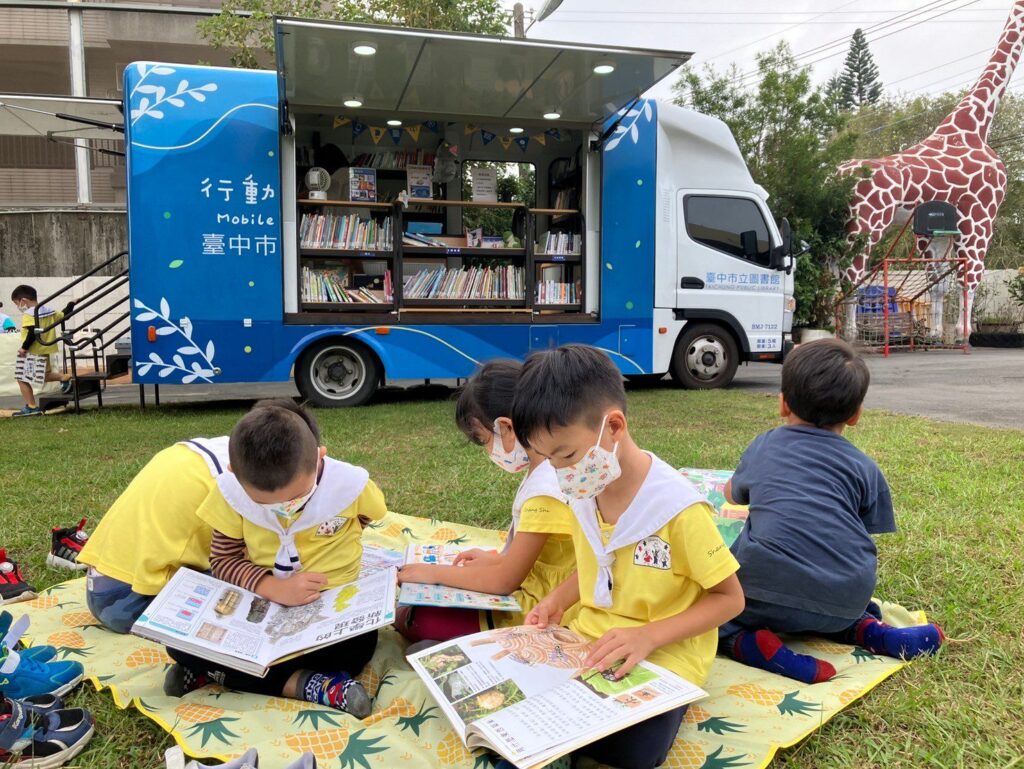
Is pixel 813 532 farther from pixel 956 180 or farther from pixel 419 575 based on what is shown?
pixel 956 180

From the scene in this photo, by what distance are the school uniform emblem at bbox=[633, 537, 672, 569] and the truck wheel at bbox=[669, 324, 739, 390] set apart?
21.9ft

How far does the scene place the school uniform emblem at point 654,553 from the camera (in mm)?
1648

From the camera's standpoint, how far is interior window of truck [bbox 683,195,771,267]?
310 inches

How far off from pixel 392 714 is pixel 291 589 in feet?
1.39

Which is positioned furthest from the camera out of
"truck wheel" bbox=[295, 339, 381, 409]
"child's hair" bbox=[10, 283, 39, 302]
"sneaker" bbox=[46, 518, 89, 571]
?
"child's hair" bbox=[10, 283, 39, 302]

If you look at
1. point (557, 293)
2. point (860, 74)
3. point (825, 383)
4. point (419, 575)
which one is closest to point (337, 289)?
point (557, 293)

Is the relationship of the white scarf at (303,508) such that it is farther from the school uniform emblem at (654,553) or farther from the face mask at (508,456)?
the school uniform emblem at (654,553)

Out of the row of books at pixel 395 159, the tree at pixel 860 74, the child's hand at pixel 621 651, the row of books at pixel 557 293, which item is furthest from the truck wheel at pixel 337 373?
the tree at pixel 860 74

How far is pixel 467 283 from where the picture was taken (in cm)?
757

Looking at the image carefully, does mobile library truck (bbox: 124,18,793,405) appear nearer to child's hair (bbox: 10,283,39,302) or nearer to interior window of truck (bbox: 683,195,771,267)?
interior window of truck (bbox: 683,195,771,267)

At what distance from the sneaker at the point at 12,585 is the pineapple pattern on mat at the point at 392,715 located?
44cm

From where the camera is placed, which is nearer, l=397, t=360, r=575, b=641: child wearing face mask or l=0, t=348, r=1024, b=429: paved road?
l=397, t=360, r=575, b=641: child wearing face mask

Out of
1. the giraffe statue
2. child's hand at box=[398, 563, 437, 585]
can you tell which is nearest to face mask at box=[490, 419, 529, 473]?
child's hand at box=[398, 563, 437, 585]

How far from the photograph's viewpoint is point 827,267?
14.6 meters
